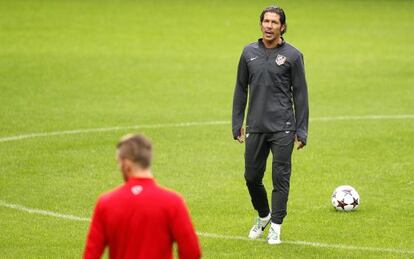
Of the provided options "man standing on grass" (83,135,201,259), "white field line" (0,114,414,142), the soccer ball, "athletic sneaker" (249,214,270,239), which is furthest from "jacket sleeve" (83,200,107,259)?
"white field line" (0,114,414,142)

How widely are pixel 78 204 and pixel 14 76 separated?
48.7 feet

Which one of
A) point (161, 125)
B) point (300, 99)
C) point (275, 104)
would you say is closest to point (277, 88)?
point (275, 104)

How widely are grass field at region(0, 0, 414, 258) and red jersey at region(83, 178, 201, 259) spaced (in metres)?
5.37

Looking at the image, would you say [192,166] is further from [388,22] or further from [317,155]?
[388,22]

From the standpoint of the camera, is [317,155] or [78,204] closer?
[78,204]

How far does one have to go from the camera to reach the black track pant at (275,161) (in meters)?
14.2

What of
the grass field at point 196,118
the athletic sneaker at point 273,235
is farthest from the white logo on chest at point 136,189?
the athletic sneaker at point 273,235

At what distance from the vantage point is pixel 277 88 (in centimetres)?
1421

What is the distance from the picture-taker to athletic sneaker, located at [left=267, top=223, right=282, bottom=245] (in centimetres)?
1438

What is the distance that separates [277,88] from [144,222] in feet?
19.7

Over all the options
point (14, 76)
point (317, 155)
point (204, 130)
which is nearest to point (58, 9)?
point (14, 76)

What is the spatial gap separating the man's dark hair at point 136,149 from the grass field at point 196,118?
5.63 m

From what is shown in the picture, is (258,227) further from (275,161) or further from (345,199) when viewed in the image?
(345,199)

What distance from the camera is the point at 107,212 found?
8.50 meters
